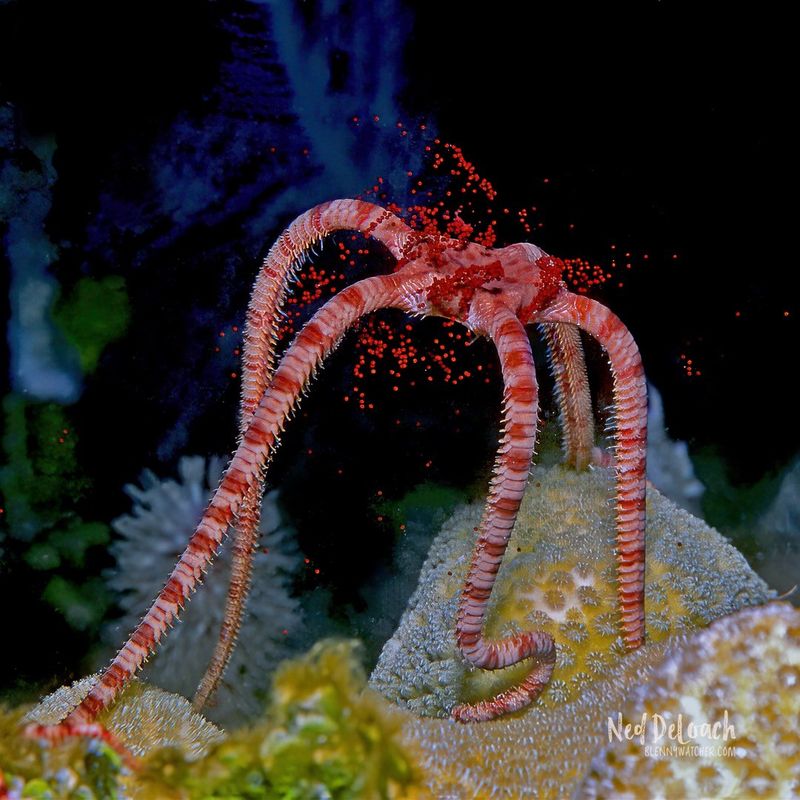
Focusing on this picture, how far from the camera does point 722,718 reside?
46.9 inches

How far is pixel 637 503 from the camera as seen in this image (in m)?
1.97

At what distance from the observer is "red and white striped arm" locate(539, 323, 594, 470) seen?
8.52 feet

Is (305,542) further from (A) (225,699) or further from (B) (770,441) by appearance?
(B) (770,441)

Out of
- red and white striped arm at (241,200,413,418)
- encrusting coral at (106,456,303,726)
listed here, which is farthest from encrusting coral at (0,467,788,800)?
red and white striped arm at (241,200,413,418)

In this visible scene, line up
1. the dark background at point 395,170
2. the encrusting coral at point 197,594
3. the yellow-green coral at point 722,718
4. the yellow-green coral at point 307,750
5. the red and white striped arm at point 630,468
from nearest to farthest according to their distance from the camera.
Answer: the yellow-green coral at point 307,750 → the yellow-green coral at point 722,718 → the red and white striped arm at point 630,468 → the dark background at point 395,170 → the encrusting coral at point 197,594

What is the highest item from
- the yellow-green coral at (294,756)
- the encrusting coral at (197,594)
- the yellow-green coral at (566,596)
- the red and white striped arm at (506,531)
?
the yellow-green coral at (294,756)

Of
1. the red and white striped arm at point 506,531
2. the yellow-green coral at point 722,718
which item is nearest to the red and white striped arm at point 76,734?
the yellow-green coral at point 722,718

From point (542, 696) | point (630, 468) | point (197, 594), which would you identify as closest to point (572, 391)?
point (630, 468)

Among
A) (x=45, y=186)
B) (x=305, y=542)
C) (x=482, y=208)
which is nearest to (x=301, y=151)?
(x=482, y=208)

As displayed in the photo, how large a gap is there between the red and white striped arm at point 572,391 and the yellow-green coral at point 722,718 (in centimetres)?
141

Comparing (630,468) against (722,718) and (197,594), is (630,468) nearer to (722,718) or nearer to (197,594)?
(722,718)

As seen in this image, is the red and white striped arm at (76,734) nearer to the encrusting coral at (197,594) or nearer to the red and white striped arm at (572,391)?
the encrusting coral at (197,594)

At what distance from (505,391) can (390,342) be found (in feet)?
2.53

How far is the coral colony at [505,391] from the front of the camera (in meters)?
1.71
